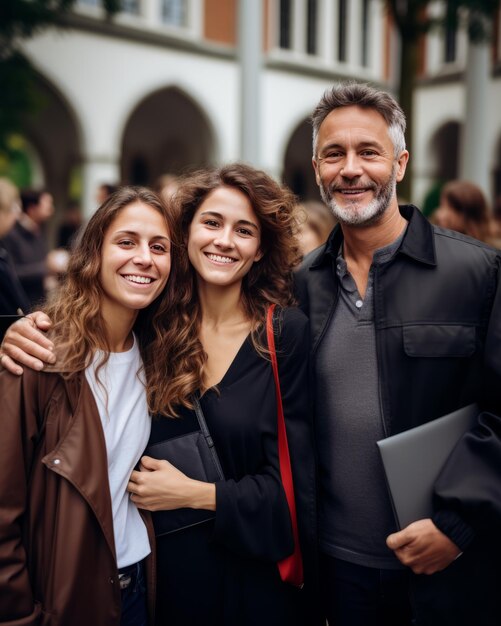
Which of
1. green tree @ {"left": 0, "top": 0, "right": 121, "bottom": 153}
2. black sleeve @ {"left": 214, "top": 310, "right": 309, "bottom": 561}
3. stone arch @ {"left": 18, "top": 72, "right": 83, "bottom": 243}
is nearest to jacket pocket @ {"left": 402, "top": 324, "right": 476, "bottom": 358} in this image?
black sleeve @ {"left": 214, "top": 310, "right": 309, "bottom": 561}

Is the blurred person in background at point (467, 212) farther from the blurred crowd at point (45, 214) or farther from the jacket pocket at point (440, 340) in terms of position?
the jacket pocket at point (440, 340)

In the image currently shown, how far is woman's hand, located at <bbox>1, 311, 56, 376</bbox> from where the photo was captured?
6.19ft

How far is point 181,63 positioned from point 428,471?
572 inches

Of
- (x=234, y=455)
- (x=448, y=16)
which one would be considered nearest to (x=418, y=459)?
(x=234, y=455)

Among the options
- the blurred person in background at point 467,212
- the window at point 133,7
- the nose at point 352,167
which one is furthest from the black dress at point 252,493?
the window at point 133,7

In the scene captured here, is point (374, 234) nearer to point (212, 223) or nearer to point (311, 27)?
point (212, 223)

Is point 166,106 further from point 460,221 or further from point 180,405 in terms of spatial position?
point 180,405

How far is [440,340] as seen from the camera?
6.70ft

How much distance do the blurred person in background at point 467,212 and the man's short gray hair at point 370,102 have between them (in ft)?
7.90

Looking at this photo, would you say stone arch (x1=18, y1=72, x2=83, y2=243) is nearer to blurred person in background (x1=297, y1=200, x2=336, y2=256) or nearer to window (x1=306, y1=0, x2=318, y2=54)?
window (x1=306, y1=0, x2=318, y2=54)

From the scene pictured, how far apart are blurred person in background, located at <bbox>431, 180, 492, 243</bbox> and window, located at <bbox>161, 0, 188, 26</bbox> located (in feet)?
41.0

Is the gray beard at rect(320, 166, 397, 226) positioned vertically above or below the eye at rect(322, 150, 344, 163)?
below

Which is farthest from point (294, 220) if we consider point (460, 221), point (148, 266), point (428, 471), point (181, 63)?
point (181, 63)

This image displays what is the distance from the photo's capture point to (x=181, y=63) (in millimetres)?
14938
